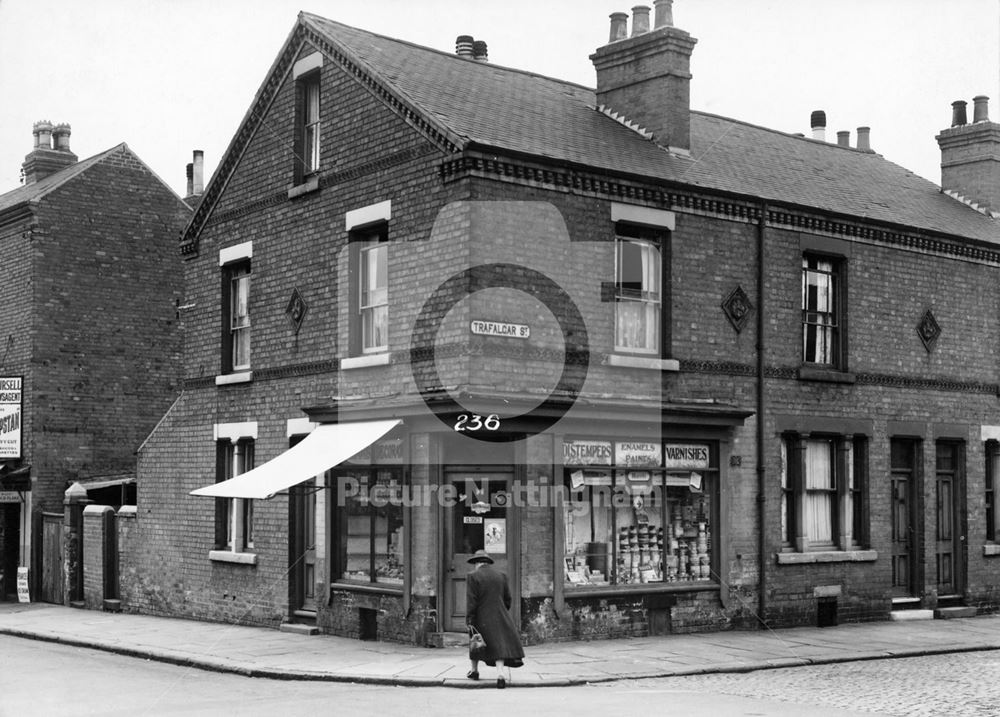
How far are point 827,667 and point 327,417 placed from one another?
787 centimetres

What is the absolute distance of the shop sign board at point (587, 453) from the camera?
17.4 meters

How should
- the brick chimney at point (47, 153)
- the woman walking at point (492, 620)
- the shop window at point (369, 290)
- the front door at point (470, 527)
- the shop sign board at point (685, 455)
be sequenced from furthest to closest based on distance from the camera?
the brick chimney at point (47, 153) → the shop sign board at point (685, 455) → the shop window at point (369, 290) → the front door at point (470, 527) → the woman walking at point (492, 620)

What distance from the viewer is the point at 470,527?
16969 mm

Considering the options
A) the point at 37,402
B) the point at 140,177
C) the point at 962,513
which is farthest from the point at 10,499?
the point at 962,513

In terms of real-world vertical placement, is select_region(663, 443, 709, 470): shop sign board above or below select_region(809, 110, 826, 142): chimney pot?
below

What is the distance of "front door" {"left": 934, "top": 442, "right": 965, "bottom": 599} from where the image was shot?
22203 mm

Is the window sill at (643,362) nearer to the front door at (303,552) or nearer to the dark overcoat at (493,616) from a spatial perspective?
the dark overcoat at (493,616)

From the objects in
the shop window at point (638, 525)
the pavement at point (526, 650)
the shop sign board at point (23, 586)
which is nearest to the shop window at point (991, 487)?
the pavement at point (526, 650)

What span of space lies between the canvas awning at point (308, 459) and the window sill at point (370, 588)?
1.99 meters

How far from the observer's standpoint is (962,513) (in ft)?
73.3

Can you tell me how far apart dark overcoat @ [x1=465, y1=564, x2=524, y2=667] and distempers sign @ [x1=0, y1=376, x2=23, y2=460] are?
15867 mm

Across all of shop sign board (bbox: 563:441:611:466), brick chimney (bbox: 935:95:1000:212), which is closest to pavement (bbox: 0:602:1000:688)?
shop sign board (bbox: 563:441:611:466)

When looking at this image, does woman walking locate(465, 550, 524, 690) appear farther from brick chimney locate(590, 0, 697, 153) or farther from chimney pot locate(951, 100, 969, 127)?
chimney pot locate(951, 100, 969, 127)

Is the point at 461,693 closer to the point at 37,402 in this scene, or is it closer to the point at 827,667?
the point at 827,667
